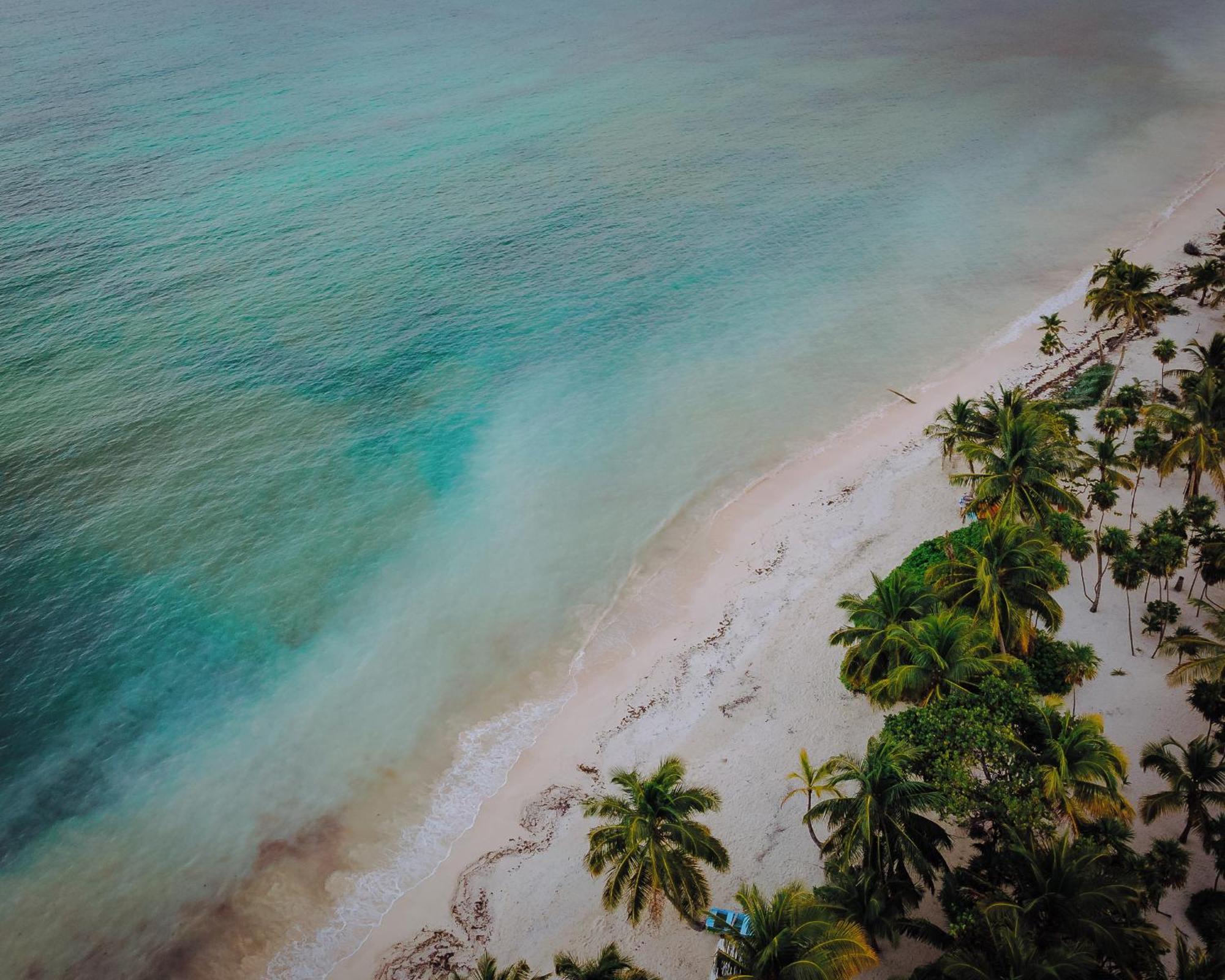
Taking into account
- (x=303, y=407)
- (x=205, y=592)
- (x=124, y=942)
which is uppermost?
(x=303, y=407)

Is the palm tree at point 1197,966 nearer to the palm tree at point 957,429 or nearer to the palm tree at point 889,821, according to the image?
the palm tree at point 889,821

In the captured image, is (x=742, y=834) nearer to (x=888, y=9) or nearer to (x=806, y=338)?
(x=806, y=338)

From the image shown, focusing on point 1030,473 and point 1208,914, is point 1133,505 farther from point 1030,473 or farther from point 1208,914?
point 1208,914

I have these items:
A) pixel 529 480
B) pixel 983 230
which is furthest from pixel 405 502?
pixel 983 230

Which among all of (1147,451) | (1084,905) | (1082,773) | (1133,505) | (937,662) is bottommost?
(1133,505)

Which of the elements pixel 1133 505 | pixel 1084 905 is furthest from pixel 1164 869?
pixel 1133 505

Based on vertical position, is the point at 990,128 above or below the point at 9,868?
above
